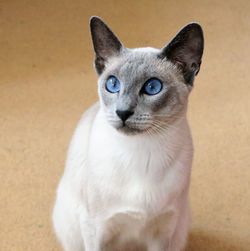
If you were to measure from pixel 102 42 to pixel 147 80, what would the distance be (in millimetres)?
162

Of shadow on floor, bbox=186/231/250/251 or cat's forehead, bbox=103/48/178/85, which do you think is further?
shadow on floor, bbox=186/231/250/251

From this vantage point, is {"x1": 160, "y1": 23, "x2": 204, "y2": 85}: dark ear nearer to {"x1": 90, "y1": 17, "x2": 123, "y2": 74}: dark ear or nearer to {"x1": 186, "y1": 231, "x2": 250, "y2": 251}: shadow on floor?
{"x1": 90, "y1": 17, "x2": 123, "y2": 74}: dark ear

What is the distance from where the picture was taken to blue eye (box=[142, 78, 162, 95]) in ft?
4.00

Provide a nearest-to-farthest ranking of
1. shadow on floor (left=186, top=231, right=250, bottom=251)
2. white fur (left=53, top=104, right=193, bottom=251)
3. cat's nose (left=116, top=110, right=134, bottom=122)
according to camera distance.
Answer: cat's nose (left=116, top=110, right=134, bottom=122) < white fur (left=53, top=104, right=193, bottom=251) < shadow on floor (left=186, top=231, right=250, bottom=251)

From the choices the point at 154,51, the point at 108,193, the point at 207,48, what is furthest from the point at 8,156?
the point at 207,48

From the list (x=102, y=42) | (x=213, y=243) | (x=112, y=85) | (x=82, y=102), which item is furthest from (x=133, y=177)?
(x=82, y=102)

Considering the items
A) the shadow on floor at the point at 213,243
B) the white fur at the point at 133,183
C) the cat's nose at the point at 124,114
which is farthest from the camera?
the shadow on floor at the point at 213,243

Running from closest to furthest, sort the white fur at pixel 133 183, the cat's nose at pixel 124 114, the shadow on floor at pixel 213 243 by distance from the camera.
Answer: the cat's nose at pixel 124 114 → the white fur at pixel 133 183 → the shadow on floor at pixel 213 243

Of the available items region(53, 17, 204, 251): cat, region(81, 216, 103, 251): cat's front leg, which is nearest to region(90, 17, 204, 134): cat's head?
region(53, 17, 204, 251): cat

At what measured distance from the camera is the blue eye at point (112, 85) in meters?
1.24

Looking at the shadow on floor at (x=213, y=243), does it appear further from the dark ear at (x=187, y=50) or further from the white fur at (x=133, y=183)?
the dark ear at (x=187, y=50)

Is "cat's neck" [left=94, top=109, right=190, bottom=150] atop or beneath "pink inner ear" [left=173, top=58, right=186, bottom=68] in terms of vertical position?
beneath

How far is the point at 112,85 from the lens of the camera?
1.25m

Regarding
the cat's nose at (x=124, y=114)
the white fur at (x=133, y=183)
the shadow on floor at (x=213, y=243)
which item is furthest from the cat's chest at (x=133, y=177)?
the shadow on floor at (x=213, y=243)
